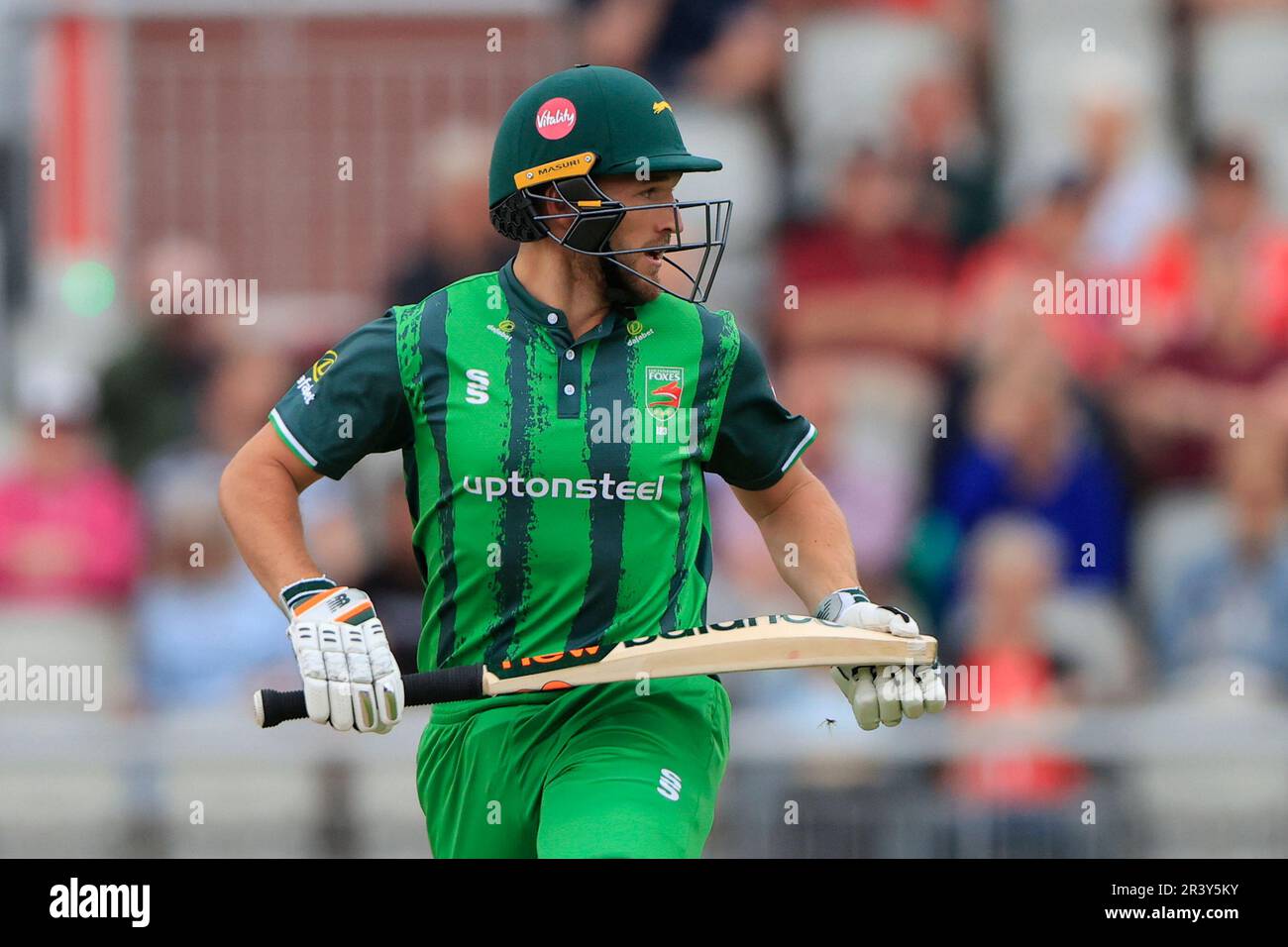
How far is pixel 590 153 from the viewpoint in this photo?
5.37 metres

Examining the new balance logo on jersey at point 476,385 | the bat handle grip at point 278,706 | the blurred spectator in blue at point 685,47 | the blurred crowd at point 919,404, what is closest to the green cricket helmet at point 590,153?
the new balance logo on jersey at point 476,385

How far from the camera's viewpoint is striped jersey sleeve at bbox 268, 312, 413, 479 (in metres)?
5.35

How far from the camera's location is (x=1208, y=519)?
33.5ft

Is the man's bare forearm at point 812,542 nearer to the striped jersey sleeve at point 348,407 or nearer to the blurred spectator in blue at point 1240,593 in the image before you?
the striped jersey sleeve at point 348,407

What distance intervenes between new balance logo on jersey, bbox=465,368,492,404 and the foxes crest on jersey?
387 mm

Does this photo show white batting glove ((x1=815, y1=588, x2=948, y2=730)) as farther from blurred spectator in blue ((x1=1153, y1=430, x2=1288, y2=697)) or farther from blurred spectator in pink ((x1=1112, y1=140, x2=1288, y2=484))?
blurred spectator in pink ((x1=1112, y1=140, x2=1288, y2=484))

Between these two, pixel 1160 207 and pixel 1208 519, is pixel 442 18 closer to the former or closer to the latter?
pixel 1160 207

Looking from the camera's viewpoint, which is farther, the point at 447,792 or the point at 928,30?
the point at 928,30

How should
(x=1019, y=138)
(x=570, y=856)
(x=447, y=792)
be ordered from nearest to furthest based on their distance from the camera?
Result: (x=570, y=856), (x=447, y=792), (x=1019, y=138)

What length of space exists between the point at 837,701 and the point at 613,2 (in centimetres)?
383

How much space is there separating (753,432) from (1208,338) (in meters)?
5.50

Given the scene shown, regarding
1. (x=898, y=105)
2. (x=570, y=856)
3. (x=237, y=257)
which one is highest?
(x=898, y=105)

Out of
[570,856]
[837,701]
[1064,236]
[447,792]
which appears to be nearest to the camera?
[570,856]

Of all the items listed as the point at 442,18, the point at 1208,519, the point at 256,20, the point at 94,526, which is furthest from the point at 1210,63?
the point at 94,526
